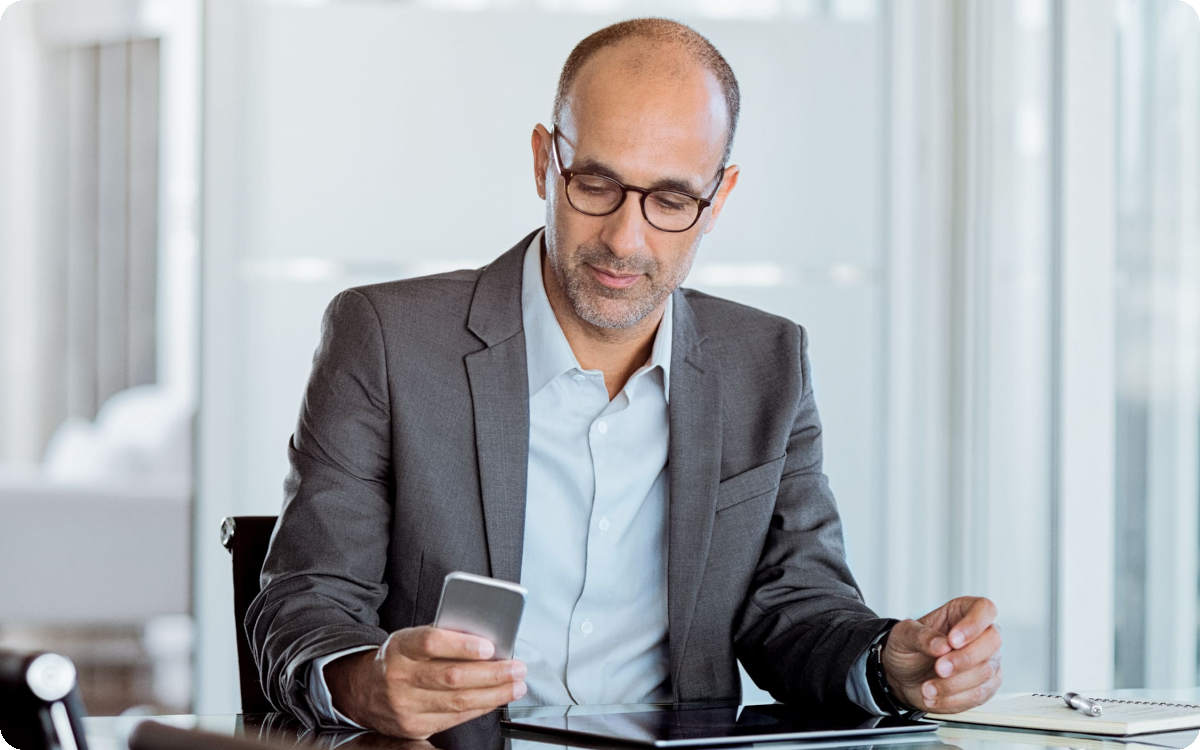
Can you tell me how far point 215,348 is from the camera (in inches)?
139

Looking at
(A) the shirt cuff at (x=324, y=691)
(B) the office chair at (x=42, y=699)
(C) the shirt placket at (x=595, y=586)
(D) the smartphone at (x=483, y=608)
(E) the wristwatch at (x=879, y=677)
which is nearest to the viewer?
(B) the office chair at (x=42, y=699)

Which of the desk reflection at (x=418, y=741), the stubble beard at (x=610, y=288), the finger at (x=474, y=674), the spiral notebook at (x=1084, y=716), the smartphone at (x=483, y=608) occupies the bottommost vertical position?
the spiral notebook at (x=1084, y=716)

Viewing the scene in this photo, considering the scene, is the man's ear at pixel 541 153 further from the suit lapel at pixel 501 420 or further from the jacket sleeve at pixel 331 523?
the jacket sleeve at pixel 331 523

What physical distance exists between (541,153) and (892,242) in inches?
79.4

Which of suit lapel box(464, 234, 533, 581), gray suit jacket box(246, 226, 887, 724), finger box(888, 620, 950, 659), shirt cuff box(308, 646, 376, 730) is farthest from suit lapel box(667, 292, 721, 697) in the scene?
shirt cuff box(308, 646, 376, 730)

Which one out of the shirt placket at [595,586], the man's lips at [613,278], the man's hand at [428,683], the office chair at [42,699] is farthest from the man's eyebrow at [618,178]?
the office chair at [42,699]

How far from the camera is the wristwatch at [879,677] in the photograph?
1.67 m

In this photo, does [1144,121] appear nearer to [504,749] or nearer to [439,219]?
[439,219]

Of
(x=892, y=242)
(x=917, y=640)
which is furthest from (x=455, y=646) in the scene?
(x=892, y=242)

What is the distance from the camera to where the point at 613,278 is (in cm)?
189

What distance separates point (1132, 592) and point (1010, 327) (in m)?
0.75

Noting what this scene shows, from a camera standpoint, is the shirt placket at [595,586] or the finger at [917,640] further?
the shirt placket at [595,586]

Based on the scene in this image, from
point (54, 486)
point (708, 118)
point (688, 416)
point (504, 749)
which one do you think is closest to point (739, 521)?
point (688, 416)

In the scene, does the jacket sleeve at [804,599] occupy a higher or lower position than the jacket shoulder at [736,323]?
lower
